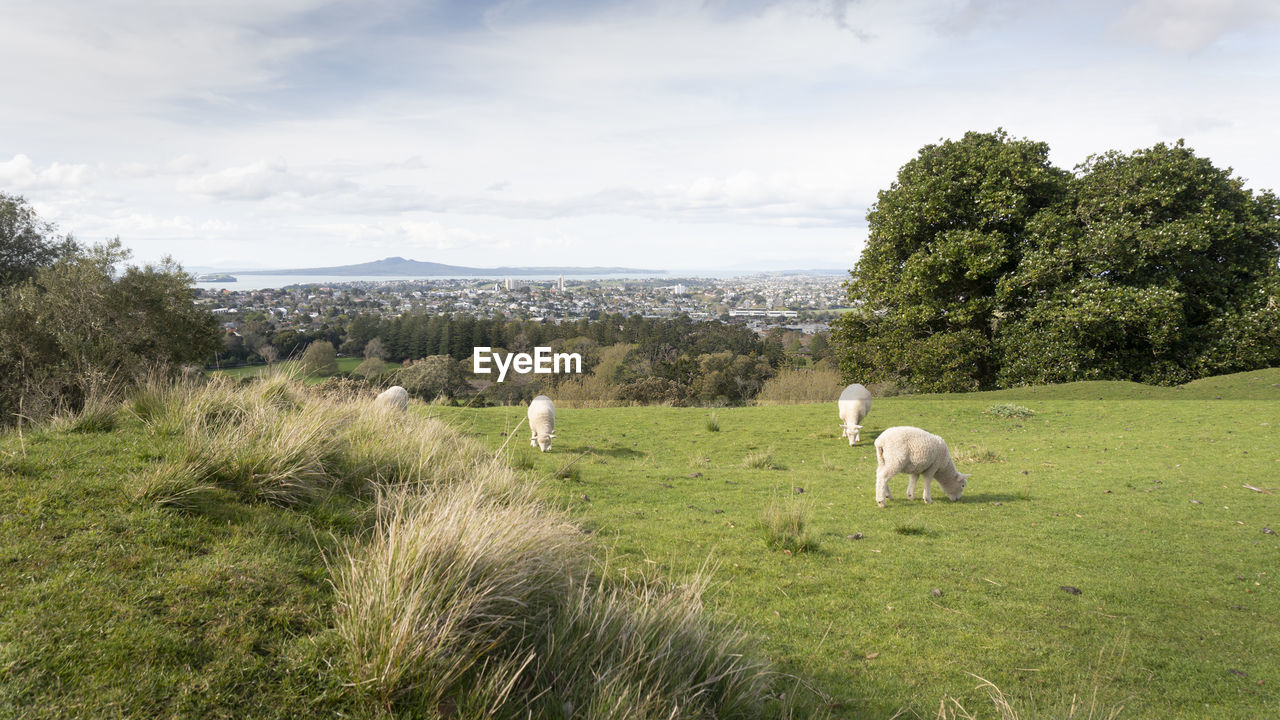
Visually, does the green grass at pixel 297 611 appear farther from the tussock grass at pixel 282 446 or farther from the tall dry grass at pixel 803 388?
the tall dry grass at pixel 803 388

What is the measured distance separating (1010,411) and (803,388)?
20428 mm

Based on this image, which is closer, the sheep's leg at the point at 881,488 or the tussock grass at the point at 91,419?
the tussock grass at the point at 91,419

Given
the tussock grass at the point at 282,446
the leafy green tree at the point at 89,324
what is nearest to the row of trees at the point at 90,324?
the leafy green tree at the point at 89,324

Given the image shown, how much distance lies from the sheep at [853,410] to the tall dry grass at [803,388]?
20.3 m

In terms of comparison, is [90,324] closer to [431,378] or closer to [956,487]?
[431,378]

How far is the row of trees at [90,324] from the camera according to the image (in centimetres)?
1903

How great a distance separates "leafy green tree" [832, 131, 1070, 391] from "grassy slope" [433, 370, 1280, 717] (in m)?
10.1

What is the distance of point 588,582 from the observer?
459cm

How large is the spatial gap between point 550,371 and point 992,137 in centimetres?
3364

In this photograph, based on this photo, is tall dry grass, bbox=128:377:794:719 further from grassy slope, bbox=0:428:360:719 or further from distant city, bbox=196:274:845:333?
distant city, bbox=196:274:845:333

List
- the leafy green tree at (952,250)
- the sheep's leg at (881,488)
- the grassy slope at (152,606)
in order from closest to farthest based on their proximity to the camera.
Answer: the grassy slope at (152,606) < the sheep's leg at (881,488) < the leafy green tree at (952,250)

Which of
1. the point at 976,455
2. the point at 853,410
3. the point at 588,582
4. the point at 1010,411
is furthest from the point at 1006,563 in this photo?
the point at 1010,411

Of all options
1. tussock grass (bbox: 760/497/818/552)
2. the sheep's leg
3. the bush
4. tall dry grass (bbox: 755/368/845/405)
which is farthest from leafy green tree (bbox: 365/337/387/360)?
tussock grass (bbox: 760/497/818/552)

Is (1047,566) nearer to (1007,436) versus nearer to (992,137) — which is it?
(1007,436)
